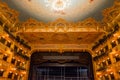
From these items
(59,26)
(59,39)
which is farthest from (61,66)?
(59,26)

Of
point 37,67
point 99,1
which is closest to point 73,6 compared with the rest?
point 99,1

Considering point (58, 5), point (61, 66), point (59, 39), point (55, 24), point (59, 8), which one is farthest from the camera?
point (61, 66)

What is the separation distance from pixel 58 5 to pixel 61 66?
6212 mm

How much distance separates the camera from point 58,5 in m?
10.5

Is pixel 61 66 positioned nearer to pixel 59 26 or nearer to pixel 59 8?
pixel 59 26

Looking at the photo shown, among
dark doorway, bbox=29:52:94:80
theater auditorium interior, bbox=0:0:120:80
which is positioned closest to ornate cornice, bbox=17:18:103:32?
theater auditorium interior, bbox=0:0:120:80

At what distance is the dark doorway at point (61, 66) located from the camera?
1363 centimetres

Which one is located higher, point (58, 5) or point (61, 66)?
point (58, 5)

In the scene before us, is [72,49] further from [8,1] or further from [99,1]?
[8,1]

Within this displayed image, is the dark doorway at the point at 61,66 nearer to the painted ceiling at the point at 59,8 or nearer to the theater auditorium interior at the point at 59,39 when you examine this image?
the theater auditorium interior at the point at 59,39

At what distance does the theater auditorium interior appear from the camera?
33.5 ft

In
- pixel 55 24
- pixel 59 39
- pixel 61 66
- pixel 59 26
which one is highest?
pixel 55 24

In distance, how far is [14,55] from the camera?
37.7 ft

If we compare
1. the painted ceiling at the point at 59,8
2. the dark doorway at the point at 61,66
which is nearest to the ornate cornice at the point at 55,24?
the painted ceiling at the point at 59,8
